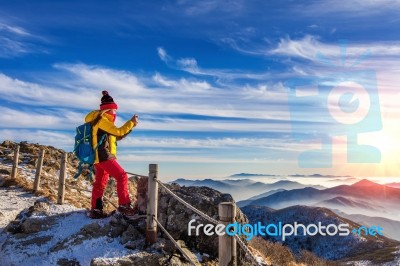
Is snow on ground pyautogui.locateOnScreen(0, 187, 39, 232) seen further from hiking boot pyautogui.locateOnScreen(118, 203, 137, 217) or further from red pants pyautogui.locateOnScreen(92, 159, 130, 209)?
hiking boot pyautogui.locateOnScreen(118, 203, 137, 217)

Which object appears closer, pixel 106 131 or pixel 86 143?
pixel 106 131

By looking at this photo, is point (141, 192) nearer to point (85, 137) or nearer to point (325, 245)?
point (85, 137)

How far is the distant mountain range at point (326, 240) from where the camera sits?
8212 centimetres

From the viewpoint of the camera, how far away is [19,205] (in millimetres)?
15648

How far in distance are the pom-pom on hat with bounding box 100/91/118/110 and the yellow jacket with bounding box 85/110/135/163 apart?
0.63 ft

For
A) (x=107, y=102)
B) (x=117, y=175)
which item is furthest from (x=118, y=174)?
(x=107, y=102)

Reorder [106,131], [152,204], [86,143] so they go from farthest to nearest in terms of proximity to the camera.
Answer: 1. [86,143]
2. [106,131]
3. [152,204]

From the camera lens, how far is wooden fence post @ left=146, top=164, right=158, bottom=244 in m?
8.59

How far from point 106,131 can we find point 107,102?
79 centimetres

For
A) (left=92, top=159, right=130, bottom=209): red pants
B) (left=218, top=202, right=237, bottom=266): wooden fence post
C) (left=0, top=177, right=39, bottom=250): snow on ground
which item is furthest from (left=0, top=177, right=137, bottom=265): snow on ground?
(left=218, top=202, right=237, bottom=266): wooden fence post

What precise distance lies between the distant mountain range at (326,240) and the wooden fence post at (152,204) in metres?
63.6

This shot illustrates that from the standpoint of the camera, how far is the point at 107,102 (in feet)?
31.5

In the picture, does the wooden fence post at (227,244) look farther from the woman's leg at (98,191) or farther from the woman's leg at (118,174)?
the woman's leg at (98,191)

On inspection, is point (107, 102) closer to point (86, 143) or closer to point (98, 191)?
point (86, 143)
